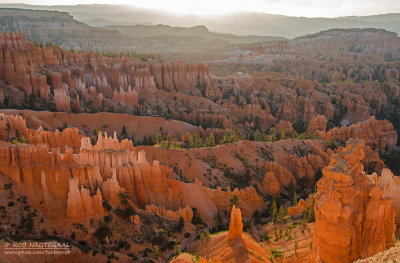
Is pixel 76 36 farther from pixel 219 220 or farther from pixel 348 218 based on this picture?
pixel 348 218

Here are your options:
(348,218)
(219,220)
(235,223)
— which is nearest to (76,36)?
(219,220)

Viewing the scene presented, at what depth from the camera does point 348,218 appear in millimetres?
14531

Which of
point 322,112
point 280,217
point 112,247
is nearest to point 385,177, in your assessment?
point 280,217

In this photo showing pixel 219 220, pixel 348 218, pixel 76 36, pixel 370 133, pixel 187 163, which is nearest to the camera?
pixel 348 218

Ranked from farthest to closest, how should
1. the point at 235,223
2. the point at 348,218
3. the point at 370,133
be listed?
the point at 370,133 < the point at 235,223 < the point at 348,218

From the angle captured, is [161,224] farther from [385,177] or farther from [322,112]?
[322,112]

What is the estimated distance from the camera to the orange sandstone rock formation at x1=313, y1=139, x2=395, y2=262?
1453 centimetres

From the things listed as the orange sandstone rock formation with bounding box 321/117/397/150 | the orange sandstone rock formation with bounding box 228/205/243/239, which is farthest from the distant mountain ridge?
the orange sandstone rock formation with bounding box 228/205/243/239

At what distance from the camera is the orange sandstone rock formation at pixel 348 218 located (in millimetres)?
14531

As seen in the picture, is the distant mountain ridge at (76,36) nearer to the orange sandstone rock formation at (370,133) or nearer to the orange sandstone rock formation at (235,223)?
the orange sandstone rock formation at (370,133)

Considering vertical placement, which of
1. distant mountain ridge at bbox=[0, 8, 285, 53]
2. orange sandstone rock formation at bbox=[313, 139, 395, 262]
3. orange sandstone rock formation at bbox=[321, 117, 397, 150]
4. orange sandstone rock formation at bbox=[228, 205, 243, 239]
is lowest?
orange sandstone rock formation at bbox=[321, 117, 397, 150]

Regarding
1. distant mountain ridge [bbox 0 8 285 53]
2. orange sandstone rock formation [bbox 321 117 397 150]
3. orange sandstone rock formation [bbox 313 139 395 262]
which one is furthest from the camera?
distant mountain ridge [bbox 0 8 285 53]

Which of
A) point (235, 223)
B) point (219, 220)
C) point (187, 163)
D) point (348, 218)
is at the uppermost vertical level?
point (348, 218)

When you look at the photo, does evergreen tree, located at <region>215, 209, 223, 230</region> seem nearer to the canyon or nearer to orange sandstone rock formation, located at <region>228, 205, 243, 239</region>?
the canyon
